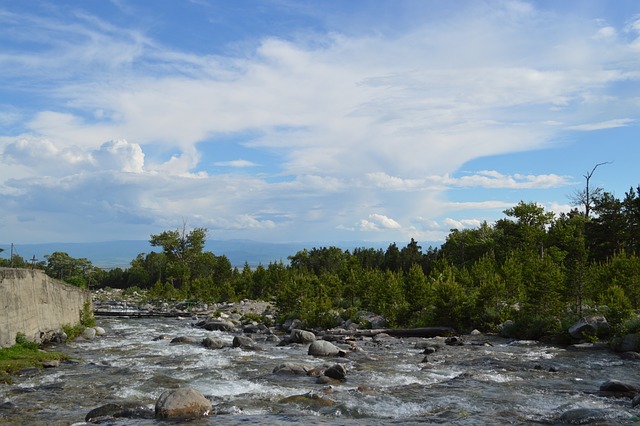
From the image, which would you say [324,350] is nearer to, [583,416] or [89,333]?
[583,416]

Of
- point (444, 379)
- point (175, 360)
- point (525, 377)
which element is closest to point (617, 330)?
point (525, 377)

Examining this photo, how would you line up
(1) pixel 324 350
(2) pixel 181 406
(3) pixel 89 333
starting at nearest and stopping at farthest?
(2) pixel 181 406 < (1) pixel 324 350 < (3) pixel 89 333

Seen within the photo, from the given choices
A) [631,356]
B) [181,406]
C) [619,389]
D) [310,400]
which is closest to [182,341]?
[310,400]

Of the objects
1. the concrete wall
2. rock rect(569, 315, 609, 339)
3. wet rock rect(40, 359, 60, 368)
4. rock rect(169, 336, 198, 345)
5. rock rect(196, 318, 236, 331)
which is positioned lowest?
rock rect(196, 318, 236, 331)

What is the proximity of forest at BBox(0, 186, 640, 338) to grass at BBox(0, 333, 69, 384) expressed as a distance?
62.7 ft

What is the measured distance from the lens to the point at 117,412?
488 inches

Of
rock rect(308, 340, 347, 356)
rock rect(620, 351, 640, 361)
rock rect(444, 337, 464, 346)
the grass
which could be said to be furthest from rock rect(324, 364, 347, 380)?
rock rect(620, 351, 640, 361)

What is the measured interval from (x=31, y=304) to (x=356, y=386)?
16348 millimetres

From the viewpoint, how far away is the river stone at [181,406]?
12125 mm

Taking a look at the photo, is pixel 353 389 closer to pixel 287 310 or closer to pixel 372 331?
pixel 372 331

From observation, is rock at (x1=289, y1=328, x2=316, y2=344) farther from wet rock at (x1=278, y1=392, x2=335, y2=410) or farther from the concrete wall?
wet rock at (x1=278, y1=392, x2=335, y2=410)

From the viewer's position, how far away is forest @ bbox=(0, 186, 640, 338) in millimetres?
28359

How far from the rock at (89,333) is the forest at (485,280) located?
14.1 meters

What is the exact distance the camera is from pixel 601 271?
3294cm
